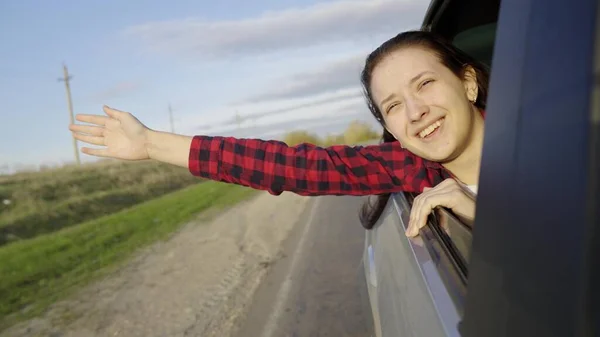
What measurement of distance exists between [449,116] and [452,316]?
1134 mm

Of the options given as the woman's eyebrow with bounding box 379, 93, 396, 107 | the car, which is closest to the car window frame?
the car

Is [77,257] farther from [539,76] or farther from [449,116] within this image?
[539,76]

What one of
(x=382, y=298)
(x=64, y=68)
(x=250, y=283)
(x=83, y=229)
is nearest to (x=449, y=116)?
(x=382, y=298)

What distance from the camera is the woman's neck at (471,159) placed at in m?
2.37

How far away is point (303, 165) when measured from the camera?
2764mm

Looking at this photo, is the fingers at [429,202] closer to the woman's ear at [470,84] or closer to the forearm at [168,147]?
the woman's ear at [470,84]

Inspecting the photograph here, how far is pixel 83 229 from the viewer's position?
12695mm

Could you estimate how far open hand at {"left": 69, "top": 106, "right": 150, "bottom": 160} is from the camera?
2760 millimetres

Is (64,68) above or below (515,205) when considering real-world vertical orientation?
above

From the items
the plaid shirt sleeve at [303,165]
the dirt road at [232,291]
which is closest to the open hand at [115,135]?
the plaid shirt sleeve at [303,165]

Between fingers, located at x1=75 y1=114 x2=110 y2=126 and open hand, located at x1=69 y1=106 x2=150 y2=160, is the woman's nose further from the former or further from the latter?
fingers, located at x1=75 y1=114 x2=110 y2=126

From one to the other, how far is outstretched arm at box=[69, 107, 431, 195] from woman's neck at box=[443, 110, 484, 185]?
0.31 metres

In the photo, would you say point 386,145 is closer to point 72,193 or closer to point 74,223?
point 74,223

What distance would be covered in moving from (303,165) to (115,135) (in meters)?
0.90
